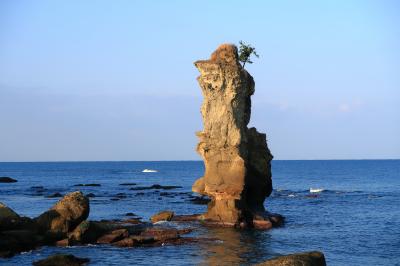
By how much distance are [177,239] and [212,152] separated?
13.8 metres

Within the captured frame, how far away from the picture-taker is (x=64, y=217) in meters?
46.2

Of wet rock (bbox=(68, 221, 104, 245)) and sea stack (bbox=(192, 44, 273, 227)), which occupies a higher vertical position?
sea stack (bbox=(192, 44, 273, 227))

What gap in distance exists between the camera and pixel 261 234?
169 feet

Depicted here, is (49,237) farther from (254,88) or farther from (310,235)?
(254,88)

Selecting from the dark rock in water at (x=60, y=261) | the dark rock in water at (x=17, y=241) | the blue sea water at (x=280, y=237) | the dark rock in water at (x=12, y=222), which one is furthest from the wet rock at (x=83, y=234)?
the dark rock in water at (x=60, y=261)

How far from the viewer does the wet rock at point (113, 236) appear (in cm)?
4572

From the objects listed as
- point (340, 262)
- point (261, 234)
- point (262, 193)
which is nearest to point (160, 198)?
point (262, 193)

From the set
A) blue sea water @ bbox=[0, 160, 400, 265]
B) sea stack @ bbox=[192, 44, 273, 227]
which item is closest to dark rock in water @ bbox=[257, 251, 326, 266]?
blue sea water @ bbox=[0, 160, 400, 265]

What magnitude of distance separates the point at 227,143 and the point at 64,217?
1848 centimetres

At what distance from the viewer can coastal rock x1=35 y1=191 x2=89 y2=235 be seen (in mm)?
46031

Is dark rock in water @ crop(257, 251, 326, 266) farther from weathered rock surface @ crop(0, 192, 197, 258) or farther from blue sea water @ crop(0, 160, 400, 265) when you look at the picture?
weathered rock surface @ crop(0, 192, 197, 258)

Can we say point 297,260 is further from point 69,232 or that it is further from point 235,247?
point 69,232

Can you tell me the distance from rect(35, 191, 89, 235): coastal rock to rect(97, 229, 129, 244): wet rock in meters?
2.50

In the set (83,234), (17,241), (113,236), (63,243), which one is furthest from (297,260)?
(17,241)
